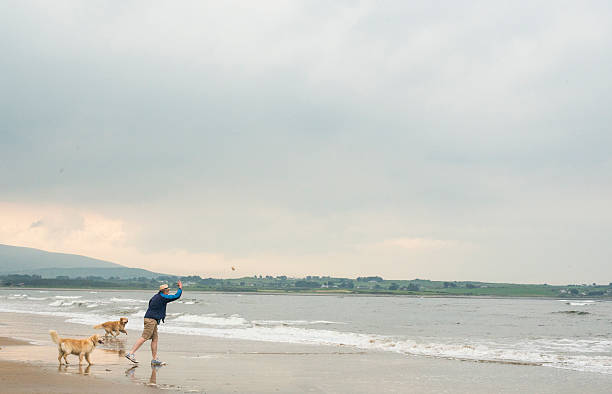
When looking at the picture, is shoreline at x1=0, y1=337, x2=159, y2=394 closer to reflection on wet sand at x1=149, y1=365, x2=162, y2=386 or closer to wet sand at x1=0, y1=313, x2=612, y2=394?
wet sand at x1=0, y1=313, x2=612, y2=394

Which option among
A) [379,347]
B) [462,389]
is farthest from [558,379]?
[379,347]

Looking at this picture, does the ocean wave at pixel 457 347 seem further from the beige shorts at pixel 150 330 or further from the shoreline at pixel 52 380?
the shoreline at pixel 52 380

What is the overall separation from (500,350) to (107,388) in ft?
44.6

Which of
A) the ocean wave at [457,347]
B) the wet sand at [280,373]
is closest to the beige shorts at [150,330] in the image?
the wet sand at [280,373]

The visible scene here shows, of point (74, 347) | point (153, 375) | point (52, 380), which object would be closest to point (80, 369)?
point (74, 347)

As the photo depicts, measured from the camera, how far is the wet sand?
10289mm

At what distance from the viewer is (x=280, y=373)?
12148 mm

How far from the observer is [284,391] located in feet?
33.0

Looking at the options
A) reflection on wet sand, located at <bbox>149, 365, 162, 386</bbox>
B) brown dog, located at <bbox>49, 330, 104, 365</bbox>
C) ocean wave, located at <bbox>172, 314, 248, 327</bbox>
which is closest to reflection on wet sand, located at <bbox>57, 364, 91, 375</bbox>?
brown dog, located at <bbox>49, 330, 104, 365</bbox>

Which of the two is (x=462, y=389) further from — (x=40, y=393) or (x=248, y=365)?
(x=40, y=393)

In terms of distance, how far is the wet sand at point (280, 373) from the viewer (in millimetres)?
10289

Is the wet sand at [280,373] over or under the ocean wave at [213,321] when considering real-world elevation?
over

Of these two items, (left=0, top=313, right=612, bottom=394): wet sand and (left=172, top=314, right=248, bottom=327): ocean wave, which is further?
(left=172, top=314, right=248, bottom=327): ocean wave

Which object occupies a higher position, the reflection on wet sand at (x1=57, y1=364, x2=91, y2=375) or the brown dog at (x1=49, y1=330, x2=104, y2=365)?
the brown dog at (x1=49, y1=330, x2=104, y2=365)
